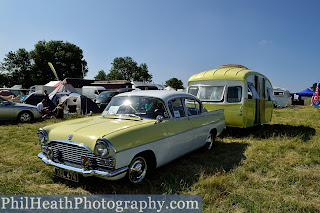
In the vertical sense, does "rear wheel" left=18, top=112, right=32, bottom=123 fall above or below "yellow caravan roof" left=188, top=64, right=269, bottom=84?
below

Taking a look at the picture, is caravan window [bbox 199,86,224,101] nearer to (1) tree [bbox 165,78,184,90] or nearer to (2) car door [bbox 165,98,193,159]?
(2) car door [bbox 165,98,193,159]

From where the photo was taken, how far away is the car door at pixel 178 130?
423cm

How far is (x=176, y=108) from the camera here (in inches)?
185

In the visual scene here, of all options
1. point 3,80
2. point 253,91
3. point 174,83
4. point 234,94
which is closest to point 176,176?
point 234,94

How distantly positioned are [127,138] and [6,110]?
29.6 ft

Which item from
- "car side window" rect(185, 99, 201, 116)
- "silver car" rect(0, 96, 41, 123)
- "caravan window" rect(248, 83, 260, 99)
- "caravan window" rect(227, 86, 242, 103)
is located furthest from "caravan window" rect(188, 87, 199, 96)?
"silver car" rect(0, 96, 41, 123)

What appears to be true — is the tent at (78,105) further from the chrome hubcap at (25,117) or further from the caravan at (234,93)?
the caravan at (234,93)

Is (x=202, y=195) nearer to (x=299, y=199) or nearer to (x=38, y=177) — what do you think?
(x=299, y=199)

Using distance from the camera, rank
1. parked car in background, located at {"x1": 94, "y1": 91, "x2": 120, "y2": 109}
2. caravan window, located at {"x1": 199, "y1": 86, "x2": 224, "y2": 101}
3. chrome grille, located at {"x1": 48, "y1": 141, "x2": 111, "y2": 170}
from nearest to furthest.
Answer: chrome grille, located at {"x1": 48, "y1": 141, "x2": 111, "y2": 170} → caravan window, located at {"x1": 199, "y1": 86, "x2": 224, "y2": 101} → parked car in background, located at {"x1": 94, "y1": 91, "x2": 120, "y2": 109}

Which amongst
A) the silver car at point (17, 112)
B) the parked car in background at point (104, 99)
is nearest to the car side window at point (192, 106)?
the silver car at point (17, 112)

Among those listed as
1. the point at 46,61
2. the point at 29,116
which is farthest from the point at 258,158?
the point at 46,61

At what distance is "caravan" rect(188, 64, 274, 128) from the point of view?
742 cm

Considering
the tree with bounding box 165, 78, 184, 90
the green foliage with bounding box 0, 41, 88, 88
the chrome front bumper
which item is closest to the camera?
the chrome front bumper

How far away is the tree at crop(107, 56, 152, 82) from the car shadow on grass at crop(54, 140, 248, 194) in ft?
213
